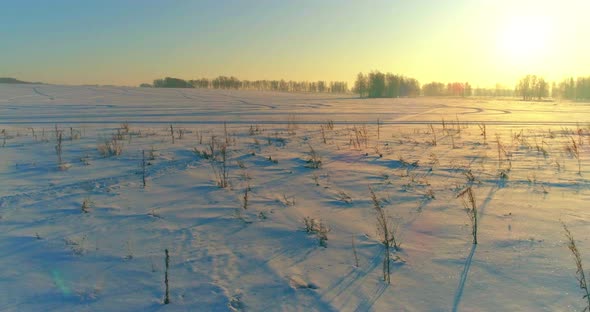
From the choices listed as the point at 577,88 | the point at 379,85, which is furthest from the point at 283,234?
the point at 577,88

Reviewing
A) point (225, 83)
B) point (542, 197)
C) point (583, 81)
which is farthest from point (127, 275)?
point (583, 81)

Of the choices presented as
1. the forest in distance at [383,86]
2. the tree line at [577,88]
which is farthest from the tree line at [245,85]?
the tree line at [577,88]

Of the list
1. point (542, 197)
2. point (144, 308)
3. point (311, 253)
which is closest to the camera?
point (144, 308)

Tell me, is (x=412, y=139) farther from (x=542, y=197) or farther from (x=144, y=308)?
(x=144, y=308)

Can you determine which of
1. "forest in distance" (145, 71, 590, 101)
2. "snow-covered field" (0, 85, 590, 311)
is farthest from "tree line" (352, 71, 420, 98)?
"snow-covered field" (0, 85, 590, 311)

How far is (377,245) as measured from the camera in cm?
381

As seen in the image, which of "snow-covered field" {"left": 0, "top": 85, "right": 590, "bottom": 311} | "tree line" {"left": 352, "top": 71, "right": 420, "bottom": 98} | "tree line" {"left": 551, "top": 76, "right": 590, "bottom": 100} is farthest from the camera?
"tree line" {"left": 551, "top": 76, "right": 590, "bottom": 100}

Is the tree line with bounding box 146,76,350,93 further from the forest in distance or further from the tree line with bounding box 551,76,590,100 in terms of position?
the tree line with bounding box 551,76,590,100

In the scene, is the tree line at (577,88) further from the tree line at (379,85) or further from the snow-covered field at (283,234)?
the snow-covered field at (283,234)

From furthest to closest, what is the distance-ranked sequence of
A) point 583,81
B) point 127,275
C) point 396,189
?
1. point 583,81
2. point 396,189
3. point 127,275

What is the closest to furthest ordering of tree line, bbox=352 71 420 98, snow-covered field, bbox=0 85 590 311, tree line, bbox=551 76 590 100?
snow-covered field, bbox=0 85 590 311 → tree line, bbox=352 71 420 98 → tree line, bbox=551 76 590 100

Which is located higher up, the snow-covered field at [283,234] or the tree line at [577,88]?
the tree line at [577,88]

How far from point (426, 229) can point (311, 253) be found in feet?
5.01

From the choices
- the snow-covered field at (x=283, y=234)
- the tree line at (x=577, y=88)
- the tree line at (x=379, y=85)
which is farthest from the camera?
the tree line at (x=577, y=88)
